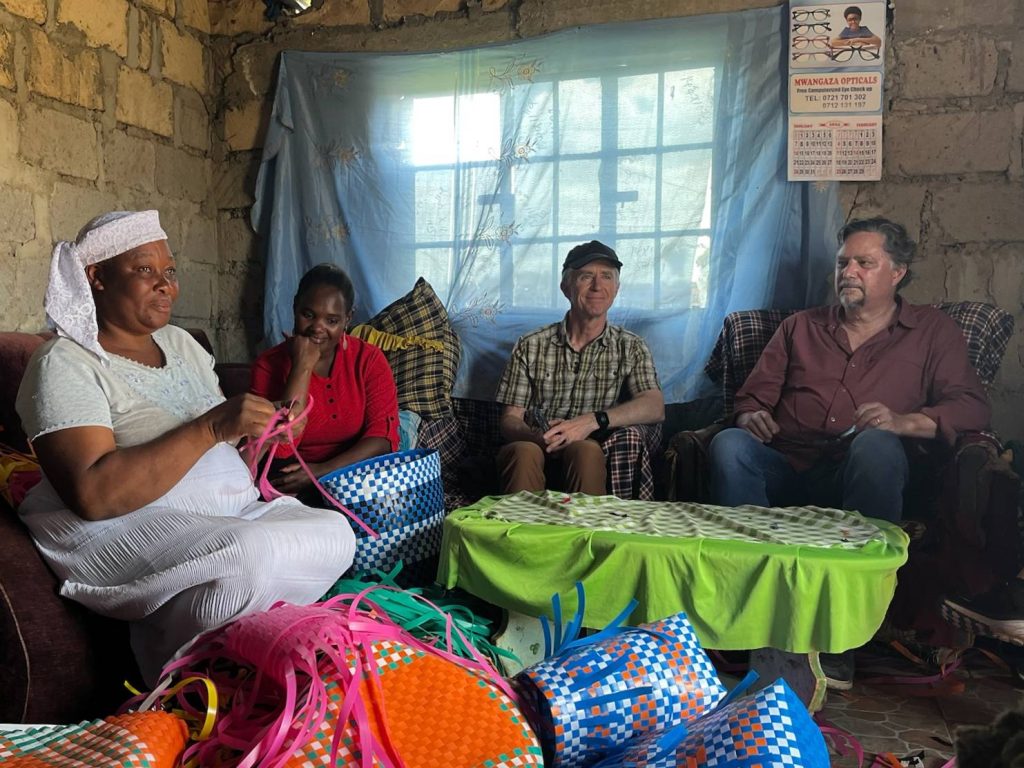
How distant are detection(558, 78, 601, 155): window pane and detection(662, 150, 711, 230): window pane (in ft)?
1.08

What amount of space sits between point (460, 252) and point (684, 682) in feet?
8.65

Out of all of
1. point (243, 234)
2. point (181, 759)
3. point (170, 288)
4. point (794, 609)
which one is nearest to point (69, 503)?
point (170, 288)

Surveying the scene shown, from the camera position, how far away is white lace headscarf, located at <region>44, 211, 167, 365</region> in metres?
1.78

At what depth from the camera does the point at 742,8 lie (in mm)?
3467

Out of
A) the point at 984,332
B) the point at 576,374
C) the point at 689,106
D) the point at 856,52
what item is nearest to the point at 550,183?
the point at 689,106

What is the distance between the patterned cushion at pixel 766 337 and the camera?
3072mm

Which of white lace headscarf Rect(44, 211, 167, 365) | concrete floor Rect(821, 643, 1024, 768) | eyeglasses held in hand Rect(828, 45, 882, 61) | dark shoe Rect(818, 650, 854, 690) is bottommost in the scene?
concrete floor Rect(821, 643, 1024, 768)

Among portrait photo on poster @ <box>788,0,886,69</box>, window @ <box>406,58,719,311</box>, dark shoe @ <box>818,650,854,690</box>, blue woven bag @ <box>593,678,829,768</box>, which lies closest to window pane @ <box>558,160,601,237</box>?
window @ <box>406,58,719,311</box>

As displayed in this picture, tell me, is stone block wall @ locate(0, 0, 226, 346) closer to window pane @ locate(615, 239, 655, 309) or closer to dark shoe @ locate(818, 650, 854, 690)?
window pane @ locate(615, 239, 655, 309)

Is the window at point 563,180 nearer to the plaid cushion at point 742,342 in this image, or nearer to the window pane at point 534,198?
the window pane at point 534,198

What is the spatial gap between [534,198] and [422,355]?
2.74 feet

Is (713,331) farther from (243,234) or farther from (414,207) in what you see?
(243,234)

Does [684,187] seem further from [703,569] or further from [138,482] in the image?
[138,482]

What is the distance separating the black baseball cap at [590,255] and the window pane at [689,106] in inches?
22.0
